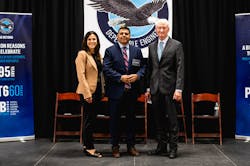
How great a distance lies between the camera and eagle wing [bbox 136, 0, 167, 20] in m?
5.80

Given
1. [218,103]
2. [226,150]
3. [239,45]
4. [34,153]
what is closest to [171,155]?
[226,150]

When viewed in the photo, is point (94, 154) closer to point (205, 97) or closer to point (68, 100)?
point (68, 100)

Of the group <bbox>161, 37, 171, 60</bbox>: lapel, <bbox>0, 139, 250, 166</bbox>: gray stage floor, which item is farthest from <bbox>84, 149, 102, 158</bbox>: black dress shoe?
<bbox>161, 37, 171, 60</bbox>: lapel

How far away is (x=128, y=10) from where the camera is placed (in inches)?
231

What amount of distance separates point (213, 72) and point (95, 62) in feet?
7.02

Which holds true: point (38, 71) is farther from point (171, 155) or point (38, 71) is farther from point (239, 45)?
point (239, 45)

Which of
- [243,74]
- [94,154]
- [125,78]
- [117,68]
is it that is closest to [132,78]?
[125,78]

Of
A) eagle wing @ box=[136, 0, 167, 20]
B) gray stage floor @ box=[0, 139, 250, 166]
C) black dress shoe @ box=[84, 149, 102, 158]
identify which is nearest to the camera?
gray stage floor @ box=[0, 139, 250, 166]

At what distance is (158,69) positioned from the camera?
455cm

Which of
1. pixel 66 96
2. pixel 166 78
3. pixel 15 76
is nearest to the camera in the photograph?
pixel 166 78

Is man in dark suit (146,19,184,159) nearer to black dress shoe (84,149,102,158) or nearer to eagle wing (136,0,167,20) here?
black dress shoe (84,149,102,158)

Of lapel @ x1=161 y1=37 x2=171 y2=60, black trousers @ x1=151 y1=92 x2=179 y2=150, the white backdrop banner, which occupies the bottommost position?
black trousers @ x1=151 y1=92 x2=179 y2=150

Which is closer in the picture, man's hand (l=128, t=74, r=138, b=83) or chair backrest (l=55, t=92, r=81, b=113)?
man's hand (l=128, t=74, r=138, b=83)

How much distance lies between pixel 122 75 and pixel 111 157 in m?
1.01
